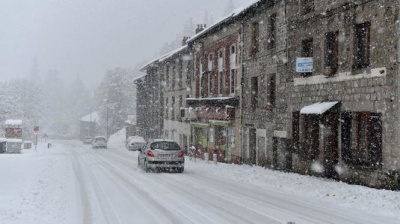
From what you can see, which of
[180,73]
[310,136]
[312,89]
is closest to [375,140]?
[312,89]

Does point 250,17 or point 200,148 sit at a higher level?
point 250,17

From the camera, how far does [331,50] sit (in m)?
20.6

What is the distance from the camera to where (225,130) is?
112ft

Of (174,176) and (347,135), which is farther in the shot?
(174,176)

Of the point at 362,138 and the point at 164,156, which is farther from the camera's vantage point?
the point at 164,156

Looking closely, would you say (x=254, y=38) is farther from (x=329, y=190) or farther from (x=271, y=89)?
(x=329, y=190)

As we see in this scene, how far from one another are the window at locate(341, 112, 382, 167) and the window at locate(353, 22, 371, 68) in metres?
1.90

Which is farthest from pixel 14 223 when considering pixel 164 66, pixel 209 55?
pixel 164 66

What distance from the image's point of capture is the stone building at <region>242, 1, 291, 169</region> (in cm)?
2494

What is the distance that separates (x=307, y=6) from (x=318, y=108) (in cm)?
553

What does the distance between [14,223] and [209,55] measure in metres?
29.6

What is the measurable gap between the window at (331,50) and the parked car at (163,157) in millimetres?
8426

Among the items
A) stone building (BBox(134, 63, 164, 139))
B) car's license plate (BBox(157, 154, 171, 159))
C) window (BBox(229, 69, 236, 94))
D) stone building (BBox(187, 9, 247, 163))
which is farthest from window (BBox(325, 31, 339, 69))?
stone building (BBox(134, 63, 164, 139))

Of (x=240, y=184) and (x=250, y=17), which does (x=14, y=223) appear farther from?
(x=250, y=17)
